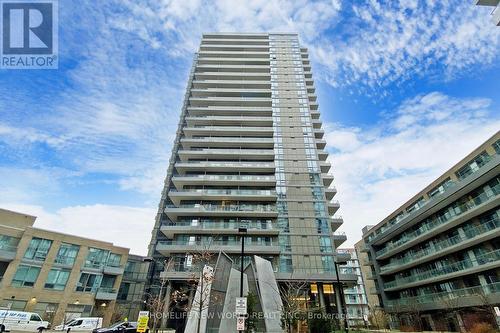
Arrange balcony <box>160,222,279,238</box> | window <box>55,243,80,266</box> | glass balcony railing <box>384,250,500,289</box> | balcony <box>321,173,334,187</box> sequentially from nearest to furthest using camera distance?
glass balcony railing <box>384,250,500,289</box>
window <box>55,243,80,266</box>
balcony <box>160,222,279,238</box>
balcony <box>321,173,334,187</box>

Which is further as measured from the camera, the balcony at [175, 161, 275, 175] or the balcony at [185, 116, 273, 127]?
the balcony at [185, 116, 273, 127]

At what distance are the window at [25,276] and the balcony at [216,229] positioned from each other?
671 inches

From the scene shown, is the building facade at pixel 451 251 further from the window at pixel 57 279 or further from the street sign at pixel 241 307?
the window at pixel 57 279

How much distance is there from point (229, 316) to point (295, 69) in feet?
180

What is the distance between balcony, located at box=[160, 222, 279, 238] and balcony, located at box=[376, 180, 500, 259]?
2054 centimetres

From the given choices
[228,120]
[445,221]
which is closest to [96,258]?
[228,120]

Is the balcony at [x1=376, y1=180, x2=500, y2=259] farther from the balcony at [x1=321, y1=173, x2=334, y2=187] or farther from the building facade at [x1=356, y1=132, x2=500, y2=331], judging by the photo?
the balcony at [x1=321, y1=173, x2=334, y2=187]

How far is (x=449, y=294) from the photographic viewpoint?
32.0 m

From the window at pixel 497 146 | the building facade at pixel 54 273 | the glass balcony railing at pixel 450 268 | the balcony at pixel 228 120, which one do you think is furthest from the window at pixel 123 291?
the window at pixel 497 146

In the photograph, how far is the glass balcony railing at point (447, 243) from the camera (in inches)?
1078

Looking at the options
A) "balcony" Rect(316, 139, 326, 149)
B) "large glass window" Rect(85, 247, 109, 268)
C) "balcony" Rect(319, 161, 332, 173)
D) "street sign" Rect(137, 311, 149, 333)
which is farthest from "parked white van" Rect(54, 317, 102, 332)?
"balcony" Rect(316, 139, 326, 149)

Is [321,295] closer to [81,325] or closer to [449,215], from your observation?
[449,215]

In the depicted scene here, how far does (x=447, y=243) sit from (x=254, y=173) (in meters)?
30.0

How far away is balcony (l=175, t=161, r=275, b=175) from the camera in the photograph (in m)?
46.9
